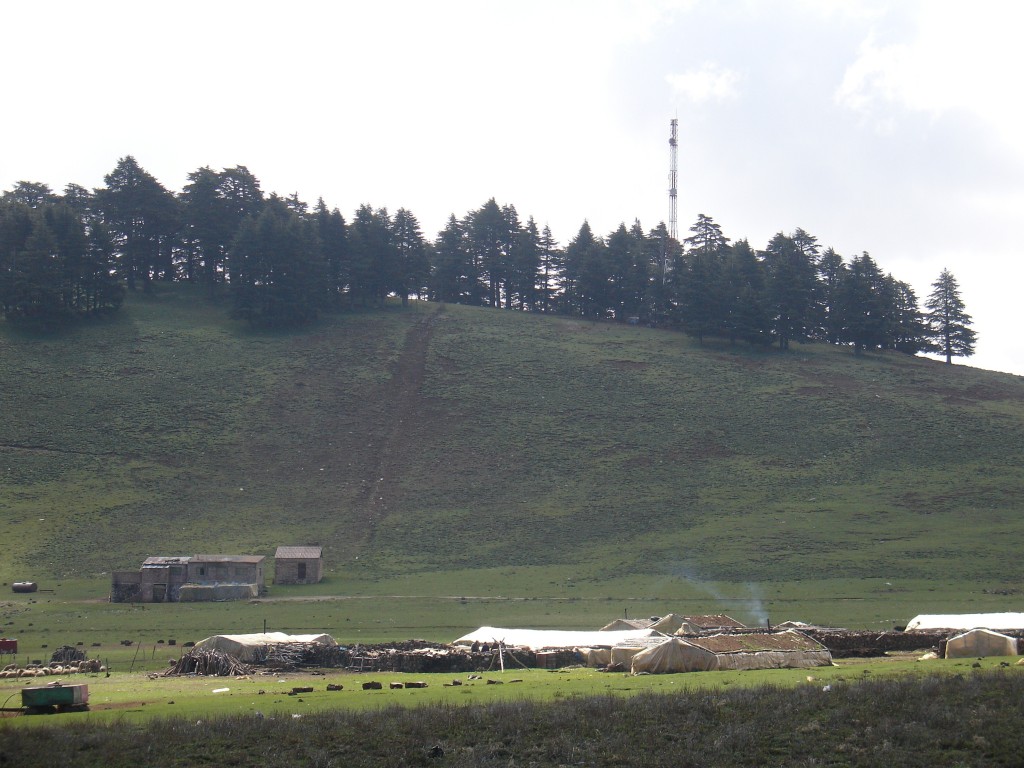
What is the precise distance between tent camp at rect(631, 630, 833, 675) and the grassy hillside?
2427cm

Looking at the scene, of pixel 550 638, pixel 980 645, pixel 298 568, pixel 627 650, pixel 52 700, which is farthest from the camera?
pixel 298 568

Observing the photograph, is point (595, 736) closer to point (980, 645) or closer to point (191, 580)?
point (980, 645)

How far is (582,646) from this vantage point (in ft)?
142

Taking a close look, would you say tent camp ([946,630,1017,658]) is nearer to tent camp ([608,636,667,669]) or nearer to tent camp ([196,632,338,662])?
tent camp ([608,636,667,669])

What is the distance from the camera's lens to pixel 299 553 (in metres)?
72.3

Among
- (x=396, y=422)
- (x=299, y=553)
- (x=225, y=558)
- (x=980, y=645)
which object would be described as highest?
(x=396, y=422)

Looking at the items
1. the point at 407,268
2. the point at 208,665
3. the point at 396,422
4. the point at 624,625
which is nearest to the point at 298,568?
the point at 624,625

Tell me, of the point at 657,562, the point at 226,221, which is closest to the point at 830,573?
the point at 657,562

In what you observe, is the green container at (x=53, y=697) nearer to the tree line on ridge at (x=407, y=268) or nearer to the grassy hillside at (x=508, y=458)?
the grassy hillside at (x=508, y=458)

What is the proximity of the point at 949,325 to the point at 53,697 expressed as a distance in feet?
405

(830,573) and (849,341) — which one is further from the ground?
(849,341)

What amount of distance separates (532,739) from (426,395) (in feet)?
289

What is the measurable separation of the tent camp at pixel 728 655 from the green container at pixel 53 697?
17433 millimetres

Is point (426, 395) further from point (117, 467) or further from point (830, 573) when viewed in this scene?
point (830, 573)
